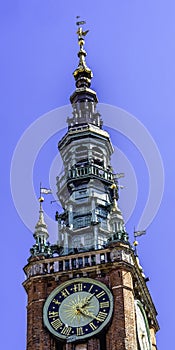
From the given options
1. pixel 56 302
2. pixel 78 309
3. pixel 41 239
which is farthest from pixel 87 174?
pixel 78 309

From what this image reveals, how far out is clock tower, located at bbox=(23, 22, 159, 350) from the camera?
48.1 metres

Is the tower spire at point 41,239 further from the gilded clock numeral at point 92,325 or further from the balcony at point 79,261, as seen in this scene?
the gilded clock numeral at point 92,325

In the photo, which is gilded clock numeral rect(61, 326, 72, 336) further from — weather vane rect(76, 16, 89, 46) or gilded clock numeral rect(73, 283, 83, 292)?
weather vane rect(76, 16, 89, 46)

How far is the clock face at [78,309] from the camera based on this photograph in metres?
48.1

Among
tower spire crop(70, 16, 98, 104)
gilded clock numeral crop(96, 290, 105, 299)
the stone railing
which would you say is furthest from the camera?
tower spire crop(70, 16, 98, 104)

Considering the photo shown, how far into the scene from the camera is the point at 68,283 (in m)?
50.0

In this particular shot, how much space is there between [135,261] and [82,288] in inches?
142

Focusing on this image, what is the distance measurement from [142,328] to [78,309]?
148 inches

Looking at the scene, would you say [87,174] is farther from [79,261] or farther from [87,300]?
[87,300]

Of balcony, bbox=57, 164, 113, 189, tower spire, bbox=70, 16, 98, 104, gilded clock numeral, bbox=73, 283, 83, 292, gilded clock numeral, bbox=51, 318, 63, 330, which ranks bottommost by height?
gilded clock numeral, bbox=51, 318, 63, 330

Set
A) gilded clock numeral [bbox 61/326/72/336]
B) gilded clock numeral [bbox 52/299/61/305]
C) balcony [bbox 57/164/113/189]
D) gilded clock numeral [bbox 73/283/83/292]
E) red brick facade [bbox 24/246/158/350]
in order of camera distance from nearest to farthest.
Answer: red brick facade [bbox 24/246/158/350] → gilded clock numeral [bbox 61/326/72/336] → gilded clock numeral [bbox 52/299/61/305] → gilded clock numeral [bbox 73/283/83/292] → balcony [bbox 57/164/113/189]

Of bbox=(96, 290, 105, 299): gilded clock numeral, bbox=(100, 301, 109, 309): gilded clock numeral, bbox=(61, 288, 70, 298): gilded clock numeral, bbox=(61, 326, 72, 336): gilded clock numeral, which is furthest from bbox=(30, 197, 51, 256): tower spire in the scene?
bbox=(61, 326, 72, 336): gilded clock numeral

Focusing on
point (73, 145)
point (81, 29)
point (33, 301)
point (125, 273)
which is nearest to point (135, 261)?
point (125, 273)

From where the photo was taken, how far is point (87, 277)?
5003cm
